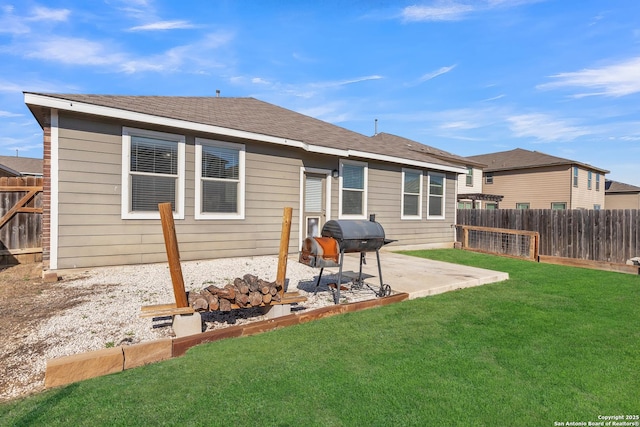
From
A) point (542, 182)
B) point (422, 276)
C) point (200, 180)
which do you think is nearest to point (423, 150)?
point (542, 182)

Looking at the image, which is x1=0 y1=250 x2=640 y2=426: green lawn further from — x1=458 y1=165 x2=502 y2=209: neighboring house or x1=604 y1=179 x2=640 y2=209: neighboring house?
x1=604 y1=179 x2=640 y2=209: neighboring house

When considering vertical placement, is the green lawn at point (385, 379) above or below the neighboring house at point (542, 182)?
below

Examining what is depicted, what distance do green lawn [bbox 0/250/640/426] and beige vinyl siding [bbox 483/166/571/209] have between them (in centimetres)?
2190

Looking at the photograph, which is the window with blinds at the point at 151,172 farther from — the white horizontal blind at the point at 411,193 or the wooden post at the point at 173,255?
the white horizontal blind at the point at 411,193

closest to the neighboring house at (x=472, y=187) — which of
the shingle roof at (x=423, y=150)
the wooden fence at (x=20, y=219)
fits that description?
the shingle roof at (x=423, y=150)

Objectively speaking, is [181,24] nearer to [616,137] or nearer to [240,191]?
[240,191]

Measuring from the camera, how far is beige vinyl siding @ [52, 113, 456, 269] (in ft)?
19.1

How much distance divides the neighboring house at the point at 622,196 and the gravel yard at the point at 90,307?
38.8 metres

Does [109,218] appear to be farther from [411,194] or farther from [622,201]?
[622,201]

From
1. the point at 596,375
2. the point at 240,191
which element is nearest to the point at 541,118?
the point at 240,191

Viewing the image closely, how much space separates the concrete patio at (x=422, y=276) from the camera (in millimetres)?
5537

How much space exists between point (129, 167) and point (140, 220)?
3.64ft

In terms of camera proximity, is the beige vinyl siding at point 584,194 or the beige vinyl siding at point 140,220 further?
the beige vinyl siding at point 584,194

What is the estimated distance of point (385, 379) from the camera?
253cm
